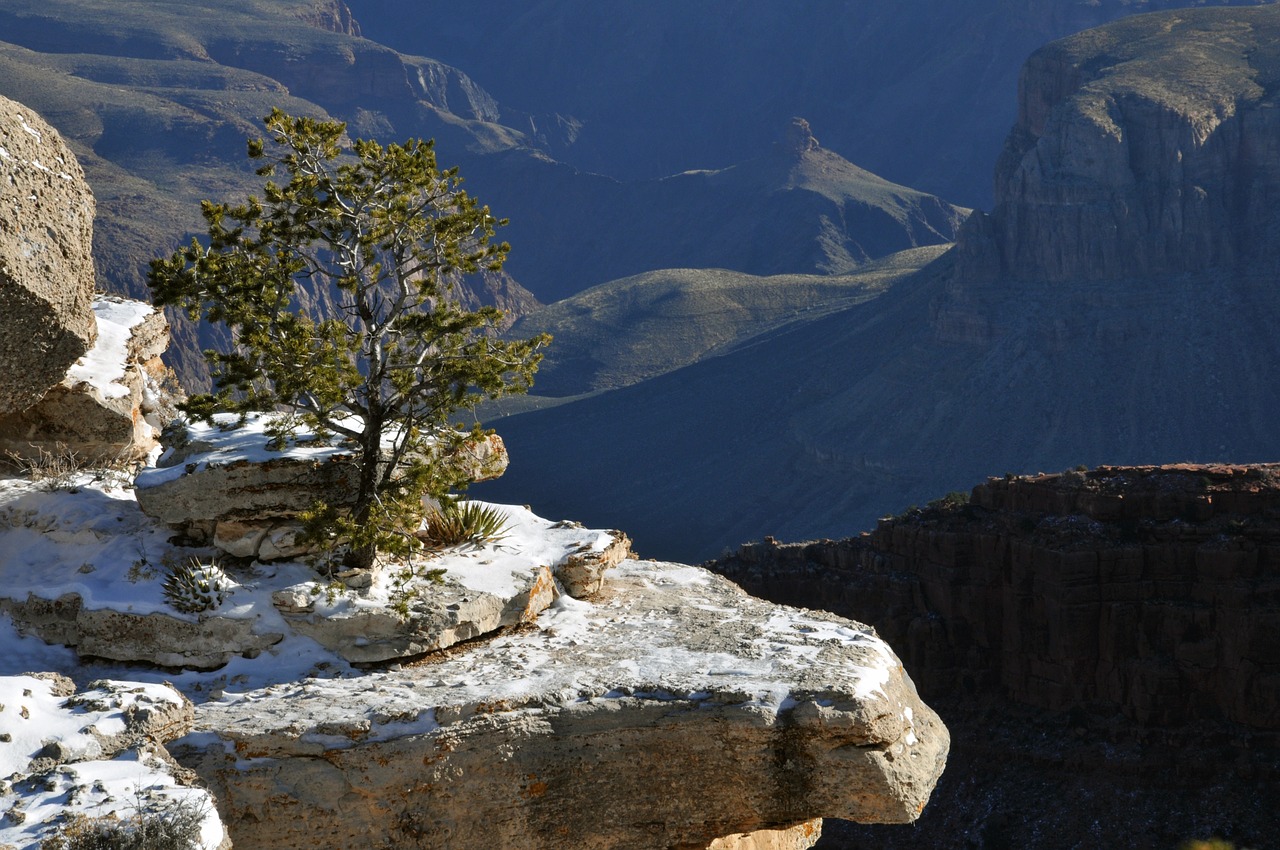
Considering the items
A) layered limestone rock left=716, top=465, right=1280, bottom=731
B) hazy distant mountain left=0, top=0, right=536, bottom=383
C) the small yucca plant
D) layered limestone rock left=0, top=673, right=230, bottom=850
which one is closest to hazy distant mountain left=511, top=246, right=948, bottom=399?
hazy distant mountain left=0, top=0, right=536, bottom=383

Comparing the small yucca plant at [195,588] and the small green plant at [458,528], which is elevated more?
the small green plant at [458,528]

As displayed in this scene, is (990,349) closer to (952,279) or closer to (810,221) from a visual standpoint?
(952,279)

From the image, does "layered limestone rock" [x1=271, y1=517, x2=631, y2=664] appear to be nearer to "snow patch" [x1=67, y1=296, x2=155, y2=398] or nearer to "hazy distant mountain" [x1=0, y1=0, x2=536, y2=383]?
"snow patch" [x1=67, y1=296, x2=155, y2=398]

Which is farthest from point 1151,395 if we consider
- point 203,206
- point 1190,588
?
point 203,206

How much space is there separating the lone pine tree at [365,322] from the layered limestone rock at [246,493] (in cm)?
30

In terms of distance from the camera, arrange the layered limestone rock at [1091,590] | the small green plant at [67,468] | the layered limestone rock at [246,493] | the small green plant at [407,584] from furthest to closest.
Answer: the layered limestone rock at [1091,590] < the small green plant at [67,468] < the layered limestone rock at [246,493] < the small green plant at [407,584]

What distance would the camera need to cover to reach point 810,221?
522ft

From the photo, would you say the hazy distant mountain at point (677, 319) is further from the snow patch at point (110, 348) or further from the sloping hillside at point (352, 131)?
the snow patch at point (110, 348)

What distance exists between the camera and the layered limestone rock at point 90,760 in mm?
9875

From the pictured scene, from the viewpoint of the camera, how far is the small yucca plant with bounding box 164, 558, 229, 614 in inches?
529

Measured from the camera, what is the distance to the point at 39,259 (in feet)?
43.9

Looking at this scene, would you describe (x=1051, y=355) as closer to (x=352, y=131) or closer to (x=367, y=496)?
(x=367, y=496)

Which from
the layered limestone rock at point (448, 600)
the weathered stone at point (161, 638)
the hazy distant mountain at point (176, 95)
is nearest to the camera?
the weathered stone at point (161, 638)

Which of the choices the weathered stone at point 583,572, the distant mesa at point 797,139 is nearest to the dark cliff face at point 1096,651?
the weathered stone at point 583,572
